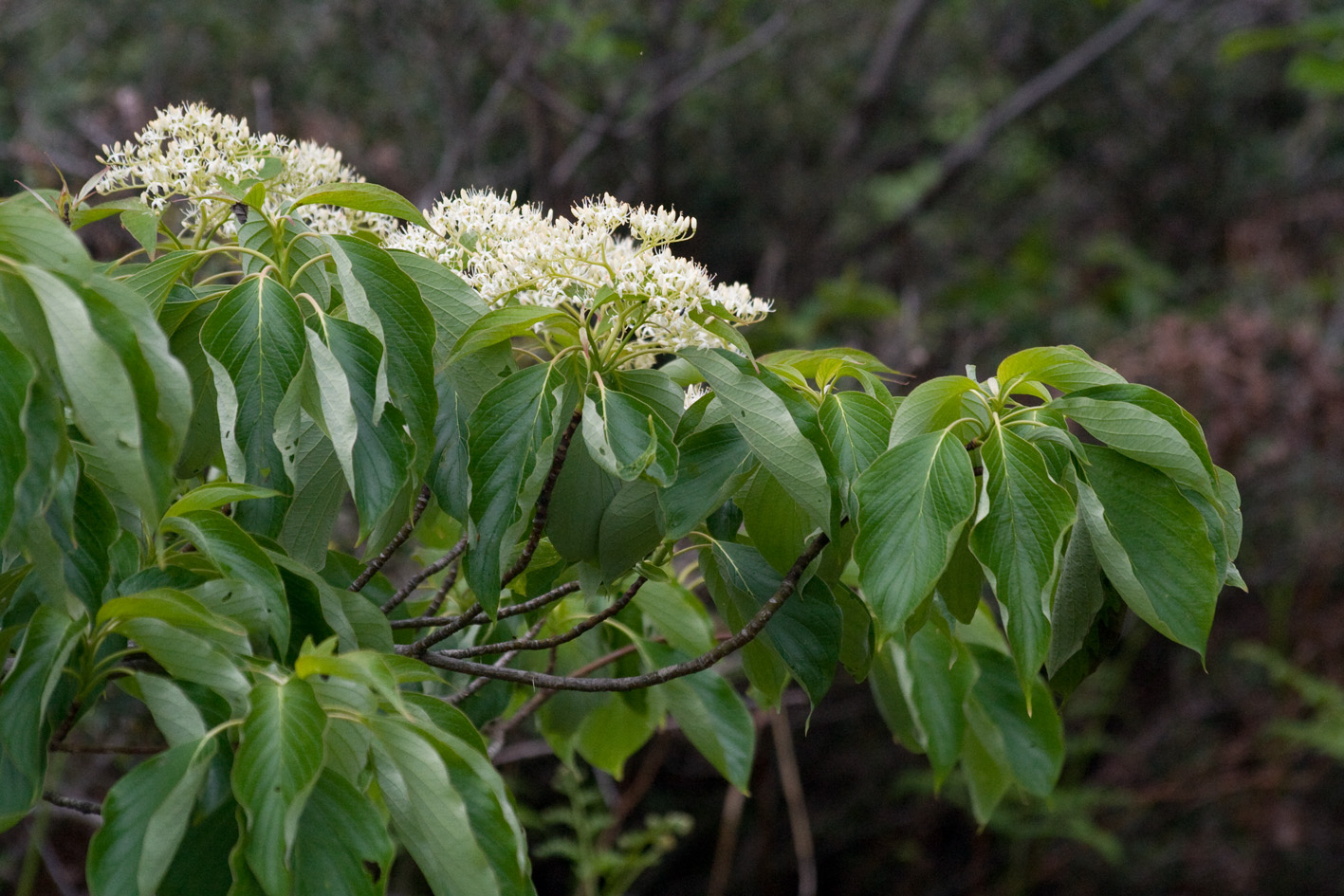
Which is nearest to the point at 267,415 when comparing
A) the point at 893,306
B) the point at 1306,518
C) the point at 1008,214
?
the point at 893,306

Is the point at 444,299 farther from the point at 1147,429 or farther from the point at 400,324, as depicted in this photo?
the point at 1147,429

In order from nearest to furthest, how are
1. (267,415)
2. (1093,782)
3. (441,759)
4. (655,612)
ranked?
1. (441,759)
2. (267,415)
3. (655,612)
4. (1093,782)

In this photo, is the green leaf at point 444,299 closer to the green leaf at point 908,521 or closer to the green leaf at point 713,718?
the green leaf at point 908,521

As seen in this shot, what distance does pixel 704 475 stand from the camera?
2.64 feet

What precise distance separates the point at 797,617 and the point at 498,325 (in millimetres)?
347

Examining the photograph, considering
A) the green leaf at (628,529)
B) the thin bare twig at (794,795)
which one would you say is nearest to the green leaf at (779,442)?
the green leaf at (628,529)

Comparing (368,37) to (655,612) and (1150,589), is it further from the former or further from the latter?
(1150,589)

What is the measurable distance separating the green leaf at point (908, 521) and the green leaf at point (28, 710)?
0.51 meters

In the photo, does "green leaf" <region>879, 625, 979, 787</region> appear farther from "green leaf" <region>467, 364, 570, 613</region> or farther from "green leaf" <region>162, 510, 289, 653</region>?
"green leaf" <region>162, 510, 289, 653</region>

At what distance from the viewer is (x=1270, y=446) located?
13.3 feet

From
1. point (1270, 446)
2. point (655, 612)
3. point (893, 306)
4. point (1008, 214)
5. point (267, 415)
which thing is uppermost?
point (1008, 214)

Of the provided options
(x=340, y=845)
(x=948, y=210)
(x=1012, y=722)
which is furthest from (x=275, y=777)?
(x=948, y=210)

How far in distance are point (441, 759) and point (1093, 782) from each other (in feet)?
13.9

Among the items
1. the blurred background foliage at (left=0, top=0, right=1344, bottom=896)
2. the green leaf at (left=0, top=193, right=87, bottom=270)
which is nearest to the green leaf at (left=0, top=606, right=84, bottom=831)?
the green leaf at (left=0, top=193, right=87, bottom=270)
